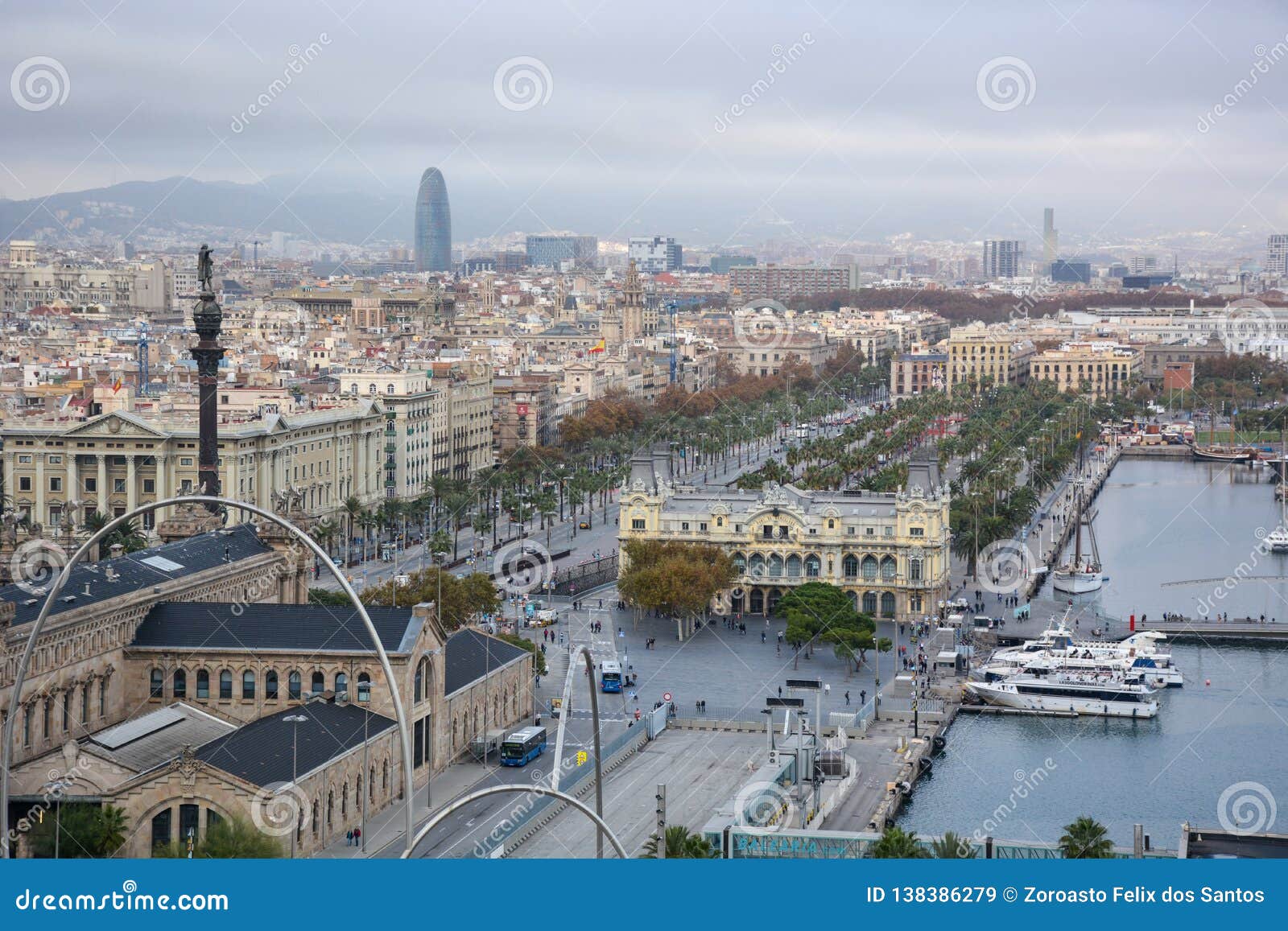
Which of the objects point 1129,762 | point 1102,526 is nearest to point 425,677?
point 1129,762

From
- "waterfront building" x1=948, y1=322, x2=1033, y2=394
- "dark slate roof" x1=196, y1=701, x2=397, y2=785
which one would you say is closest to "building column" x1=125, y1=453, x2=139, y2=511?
"dark slate roof" x1=196, y1=701, x2=397, y2=785

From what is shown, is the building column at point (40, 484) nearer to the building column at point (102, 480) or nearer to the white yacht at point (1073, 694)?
the building column at point (102, 480)

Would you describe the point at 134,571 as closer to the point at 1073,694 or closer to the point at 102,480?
the point at 1073,694

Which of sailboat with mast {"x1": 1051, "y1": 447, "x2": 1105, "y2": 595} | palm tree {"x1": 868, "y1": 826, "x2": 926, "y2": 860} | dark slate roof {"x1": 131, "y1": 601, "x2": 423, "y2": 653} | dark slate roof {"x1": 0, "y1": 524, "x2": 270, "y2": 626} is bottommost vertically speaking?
sailboat with mast {"x1": 1051, "y1": 447, "x2": 1105, "y2": 595}

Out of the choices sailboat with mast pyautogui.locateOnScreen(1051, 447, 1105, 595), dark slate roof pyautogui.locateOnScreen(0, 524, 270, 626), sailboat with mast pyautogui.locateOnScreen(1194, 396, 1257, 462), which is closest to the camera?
dark slate roof pyautogui.locateOnScreen(0, 524, 270, 626)

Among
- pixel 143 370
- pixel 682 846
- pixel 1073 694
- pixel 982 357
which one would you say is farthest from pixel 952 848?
pixel 982 357

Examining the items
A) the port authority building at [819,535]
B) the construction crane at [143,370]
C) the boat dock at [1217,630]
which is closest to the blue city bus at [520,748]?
the port authority building at [819,535]

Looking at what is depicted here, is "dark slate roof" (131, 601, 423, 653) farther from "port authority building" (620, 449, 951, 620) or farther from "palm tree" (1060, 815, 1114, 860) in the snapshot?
"port authority building" (620, 449, 951, 620)
